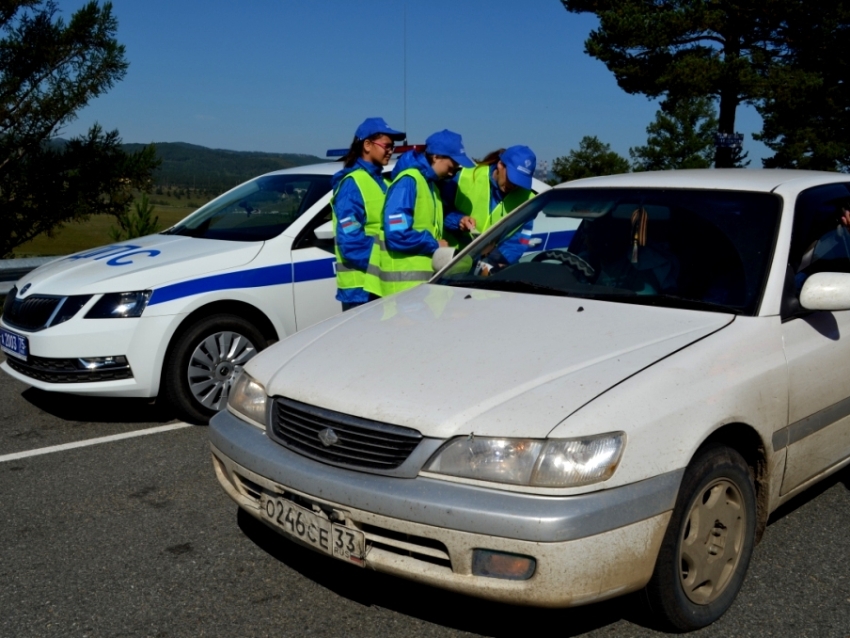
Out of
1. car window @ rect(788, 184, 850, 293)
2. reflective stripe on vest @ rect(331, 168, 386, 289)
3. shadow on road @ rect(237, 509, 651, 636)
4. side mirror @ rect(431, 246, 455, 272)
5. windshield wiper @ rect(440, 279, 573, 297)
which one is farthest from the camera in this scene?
reflective stripe on vest @ rect(331, 168, 386, 289)

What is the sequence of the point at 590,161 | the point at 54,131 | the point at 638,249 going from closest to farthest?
the point at 638,249 < the point at 54,131 < the point at 590,161

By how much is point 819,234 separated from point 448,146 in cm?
228

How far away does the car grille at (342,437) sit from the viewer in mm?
2990

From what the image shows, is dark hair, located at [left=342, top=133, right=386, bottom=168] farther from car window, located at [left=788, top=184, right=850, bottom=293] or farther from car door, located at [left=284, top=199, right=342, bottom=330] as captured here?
car window, located at [left=788, top=184, right=850, bottom=293]

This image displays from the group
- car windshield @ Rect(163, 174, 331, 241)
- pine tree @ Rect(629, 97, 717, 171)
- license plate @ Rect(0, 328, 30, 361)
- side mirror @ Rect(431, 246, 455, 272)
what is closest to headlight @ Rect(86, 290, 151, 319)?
license plate @ Rect(0, 328, 30, 361)

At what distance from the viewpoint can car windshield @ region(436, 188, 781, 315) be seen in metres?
3.73

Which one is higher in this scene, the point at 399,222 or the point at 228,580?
the point at 399,222

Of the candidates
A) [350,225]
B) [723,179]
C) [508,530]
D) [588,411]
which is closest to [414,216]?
[350,225]

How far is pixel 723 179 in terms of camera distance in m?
4.25

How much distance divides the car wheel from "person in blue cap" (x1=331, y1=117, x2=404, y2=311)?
279cm

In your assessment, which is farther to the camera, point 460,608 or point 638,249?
point 638,249

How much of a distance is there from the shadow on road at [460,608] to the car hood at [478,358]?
1.84ft

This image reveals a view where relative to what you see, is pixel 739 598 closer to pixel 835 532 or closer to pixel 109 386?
pixel 835 532

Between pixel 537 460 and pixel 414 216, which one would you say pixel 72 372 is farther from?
pixel 537 460
